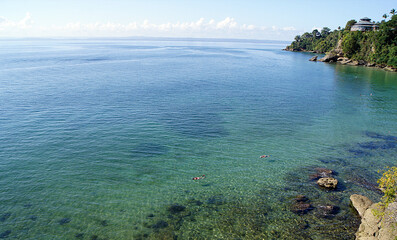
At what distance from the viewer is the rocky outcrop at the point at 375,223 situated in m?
19.1

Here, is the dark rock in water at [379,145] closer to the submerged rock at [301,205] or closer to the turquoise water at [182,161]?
the turquoise water at [182,161]

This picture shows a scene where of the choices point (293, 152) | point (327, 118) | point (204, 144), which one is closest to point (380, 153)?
point (293, 152)

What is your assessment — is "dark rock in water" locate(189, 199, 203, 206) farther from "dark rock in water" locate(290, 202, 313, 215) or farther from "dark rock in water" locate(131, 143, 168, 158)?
"dark rock in water" locate(131, 143, 168, 158)

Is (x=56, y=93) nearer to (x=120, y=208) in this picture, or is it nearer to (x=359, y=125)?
(x=120, y=208)

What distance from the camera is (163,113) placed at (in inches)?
2160

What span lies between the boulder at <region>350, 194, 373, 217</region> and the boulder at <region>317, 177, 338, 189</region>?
2.74m

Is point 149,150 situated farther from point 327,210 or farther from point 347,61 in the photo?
point 347,61

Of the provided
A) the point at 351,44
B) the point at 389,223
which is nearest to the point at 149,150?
the point at 389,223

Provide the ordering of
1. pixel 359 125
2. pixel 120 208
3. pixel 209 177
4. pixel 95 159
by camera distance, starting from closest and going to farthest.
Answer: pixel 120 208 < pixel 209 177 < pixel 95 159 < pixel 359 125

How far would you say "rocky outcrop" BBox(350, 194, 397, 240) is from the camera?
1914 centimetres

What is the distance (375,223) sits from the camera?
21.4 metres

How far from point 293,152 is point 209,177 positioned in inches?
560

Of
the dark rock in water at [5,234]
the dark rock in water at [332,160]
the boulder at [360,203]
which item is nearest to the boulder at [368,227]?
the boulder at [360,203]

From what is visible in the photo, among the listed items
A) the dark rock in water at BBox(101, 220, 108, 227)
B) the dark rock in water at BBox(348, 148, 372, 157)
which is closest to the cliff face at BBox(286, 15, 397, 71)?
the dark rock in water at BBox(348, 148, 372, 157)
